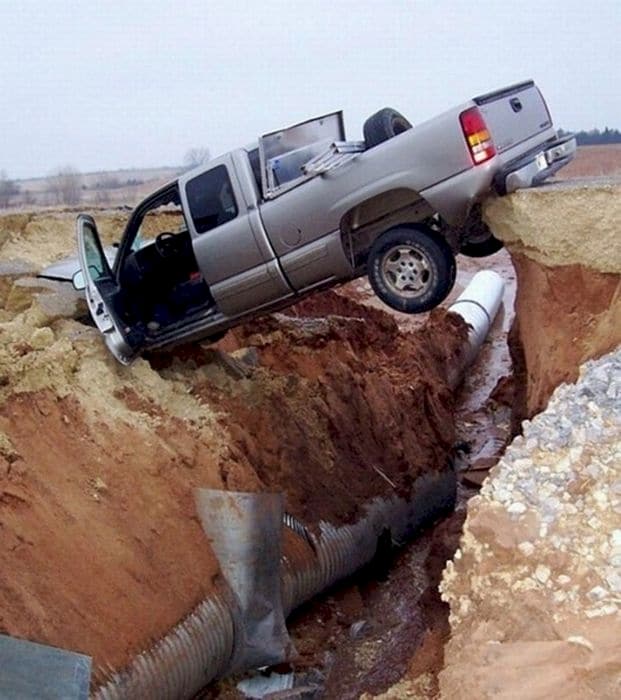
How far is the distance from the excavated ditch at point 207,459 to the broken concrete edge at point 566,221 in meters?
0.14

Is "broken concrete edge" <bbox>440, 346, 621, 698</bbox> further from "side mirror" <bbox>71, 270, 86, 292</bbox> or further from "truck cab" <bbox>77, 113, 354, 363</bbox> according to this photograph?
"side mirror" <bbox>71, 270, 86, 292</bbox>

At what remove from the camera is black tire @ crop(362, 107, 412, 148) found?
26.3 feet

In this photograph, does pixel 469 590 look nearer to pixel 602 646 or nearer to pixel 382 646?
pixel 602 646

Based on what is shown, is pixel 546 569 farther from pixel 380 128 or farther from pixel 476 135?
pixel 380 128

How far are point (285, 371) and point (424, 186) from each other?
Answer: 4.09 m

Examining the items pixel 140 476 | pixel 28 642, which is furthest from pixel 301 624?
pixel 28 642

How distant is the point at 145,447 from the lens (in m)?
8.30

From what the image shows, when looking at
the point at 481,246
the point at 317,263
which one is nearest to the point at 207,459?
the point at 317,263

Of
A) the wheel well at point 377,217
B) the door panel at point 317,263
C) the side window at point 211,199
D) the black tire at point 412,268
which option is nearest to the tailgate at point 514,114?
the wheel well at point 377,217

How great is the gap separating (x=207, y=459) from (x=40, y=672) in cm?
284

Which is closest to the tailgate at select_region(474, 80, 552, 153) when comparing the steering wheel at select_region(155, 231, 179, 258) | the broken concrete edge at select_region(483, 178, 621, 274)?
the broken concrete edge at select_region(483, 178, 621, 274)

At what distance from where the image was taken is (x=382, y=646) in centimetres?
846

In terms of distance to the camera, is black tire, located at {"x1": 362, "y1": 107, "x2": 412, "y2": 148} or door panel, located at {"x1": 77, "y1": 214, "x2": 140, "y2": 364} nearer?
black tire, located at {"x1": 362, "y1": 107, "x2": 412, "y2": 148}

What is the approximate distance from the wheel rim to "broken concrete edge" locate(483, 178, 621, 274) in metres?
0.80
